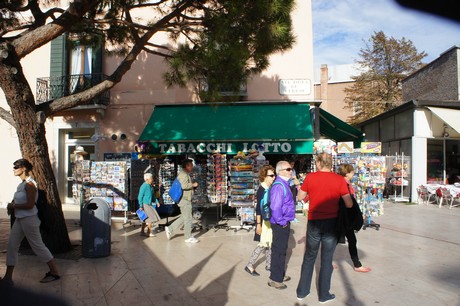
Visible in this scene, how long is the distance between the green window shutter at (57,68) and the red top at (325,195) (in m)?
11.8

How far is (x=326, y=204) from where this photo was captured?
4.70 meters

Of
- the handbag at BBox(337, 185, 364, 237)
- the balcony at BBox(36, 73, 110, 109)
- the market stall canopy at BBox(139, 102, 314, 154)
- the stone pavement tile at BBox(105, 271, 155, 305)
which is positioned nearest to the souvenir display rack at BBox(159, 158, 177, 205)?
the market stall canopy at BBox(139, 102, 314, 154)

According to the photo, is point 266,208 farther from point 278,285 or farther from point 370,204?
point 370,204

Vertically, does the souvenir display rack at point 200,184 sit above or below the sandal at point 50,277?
above

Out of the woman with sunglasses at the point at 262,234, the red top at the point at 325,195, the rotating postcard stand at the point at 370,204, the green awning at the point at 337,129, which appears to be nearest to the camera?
the red top at the point at 325,195

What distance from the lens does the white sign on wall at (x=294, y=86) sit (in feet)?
43.2

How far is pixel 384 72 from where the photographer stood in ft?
88.5

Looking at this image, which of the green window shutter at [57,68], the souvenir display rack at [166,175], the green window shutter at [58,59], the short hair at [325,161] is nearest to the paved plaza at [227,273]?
the short hair at [325,161]

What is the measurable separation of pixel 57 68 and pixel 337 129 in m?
10.4

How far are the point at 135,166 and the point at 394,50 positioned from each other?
891 inches

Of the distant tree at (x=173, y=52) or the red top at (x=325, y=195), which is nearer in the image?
the red top at (x=325, y=195)

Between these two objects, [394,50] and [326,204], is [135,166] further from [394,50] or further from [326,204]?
[394,50]

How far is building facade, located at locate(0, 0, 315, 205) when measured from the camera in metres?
13.4

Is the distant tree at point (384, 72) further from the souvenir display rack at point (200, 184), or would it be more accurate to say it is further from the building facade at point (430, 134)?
the souvenir display rack at point (200, 184)
